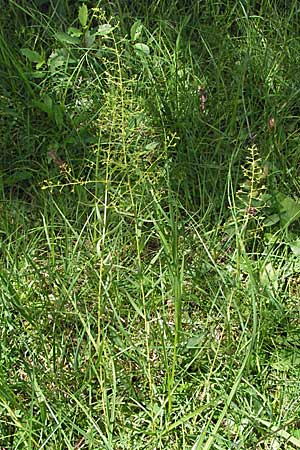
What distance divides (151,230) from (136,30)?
2.70ft

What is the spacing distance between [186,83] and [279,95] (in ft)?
1.00

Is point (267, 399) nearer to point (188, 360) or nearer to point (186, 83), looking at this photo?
point (188, 360)

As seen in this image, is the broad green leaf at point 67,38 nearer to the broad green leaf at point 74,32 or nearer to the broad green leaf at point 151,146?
the broad green leaf at point 74,32

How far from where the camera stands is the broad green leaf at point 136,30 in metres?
2.67

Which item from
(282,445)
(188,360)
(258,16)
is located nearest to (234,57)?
(258,16)

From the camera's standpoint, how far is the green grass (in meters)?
1.85

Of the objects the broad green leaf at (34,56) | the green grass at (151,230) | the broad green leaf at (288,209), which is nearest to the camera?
the green grass at (151,230)

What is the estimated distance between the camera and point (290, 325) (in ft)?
6.73

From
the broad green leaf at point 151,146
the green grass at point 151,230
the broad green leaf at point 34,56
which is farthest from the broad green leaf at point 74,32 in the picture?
the broad green leaf at point 151,146

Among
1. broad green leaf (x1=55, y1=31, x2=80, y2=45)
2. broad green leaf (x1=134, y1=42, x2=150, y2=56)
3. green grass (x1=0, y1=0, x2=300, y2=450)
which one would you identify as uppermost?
broad green leaf (x1=134, y1=42, x2=150, y2=56)

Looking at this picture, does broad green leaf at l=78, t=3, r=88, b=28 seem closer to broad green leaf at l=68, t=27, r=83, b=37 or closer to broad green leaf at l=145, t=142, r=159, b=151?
broad green leaf at l=68, t=27, r=83, b=37

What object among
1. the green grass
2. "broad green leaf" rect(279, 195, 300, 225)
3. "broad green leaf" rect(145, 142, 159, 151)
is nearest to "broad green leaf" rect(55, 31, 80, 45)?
the green grass

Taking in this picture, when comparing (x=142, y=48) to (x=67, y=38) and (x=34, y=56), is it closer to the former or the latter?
(x=67, y=38)

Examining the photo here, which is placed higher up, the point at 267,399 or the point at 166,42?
the point at 166,42
